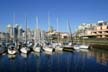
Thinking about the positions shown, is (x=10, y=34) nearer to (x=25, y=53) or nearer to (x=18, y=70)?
(x=25, y=53)

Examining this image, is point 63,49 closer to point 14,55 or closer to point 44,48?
point 44,48

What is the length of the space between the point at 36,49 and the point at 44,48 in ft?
15.5

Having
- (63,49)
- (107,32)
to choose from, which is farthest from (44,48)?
(107,32)

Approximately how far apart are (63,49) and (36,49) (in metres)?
14.7

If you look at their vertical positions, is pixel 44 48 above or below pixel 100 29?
below

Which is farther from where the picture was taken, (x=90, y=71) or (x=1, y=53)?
(x=1, y=53)

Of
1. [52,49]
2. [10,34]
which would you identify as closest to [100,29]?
[10,34]

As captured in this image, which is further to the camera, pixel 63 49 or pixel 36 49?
pixel 63 49

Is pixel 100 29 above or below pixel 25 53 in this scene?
above

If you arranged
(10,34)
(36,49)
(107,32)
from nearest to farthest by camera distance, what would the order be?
(36,49) → (10,34) → (107,32)

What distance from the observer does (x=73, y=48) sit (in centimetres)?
8788

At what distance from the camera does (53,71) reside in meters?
41.2

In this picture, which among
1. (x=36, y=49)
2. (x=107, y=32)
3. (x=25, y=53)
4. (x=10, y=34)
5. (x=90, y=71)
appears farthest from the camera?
(x=107, y=32)

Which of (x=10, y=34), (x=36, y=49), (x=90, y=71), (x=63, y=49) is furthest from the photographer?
(x=10, y=34)
